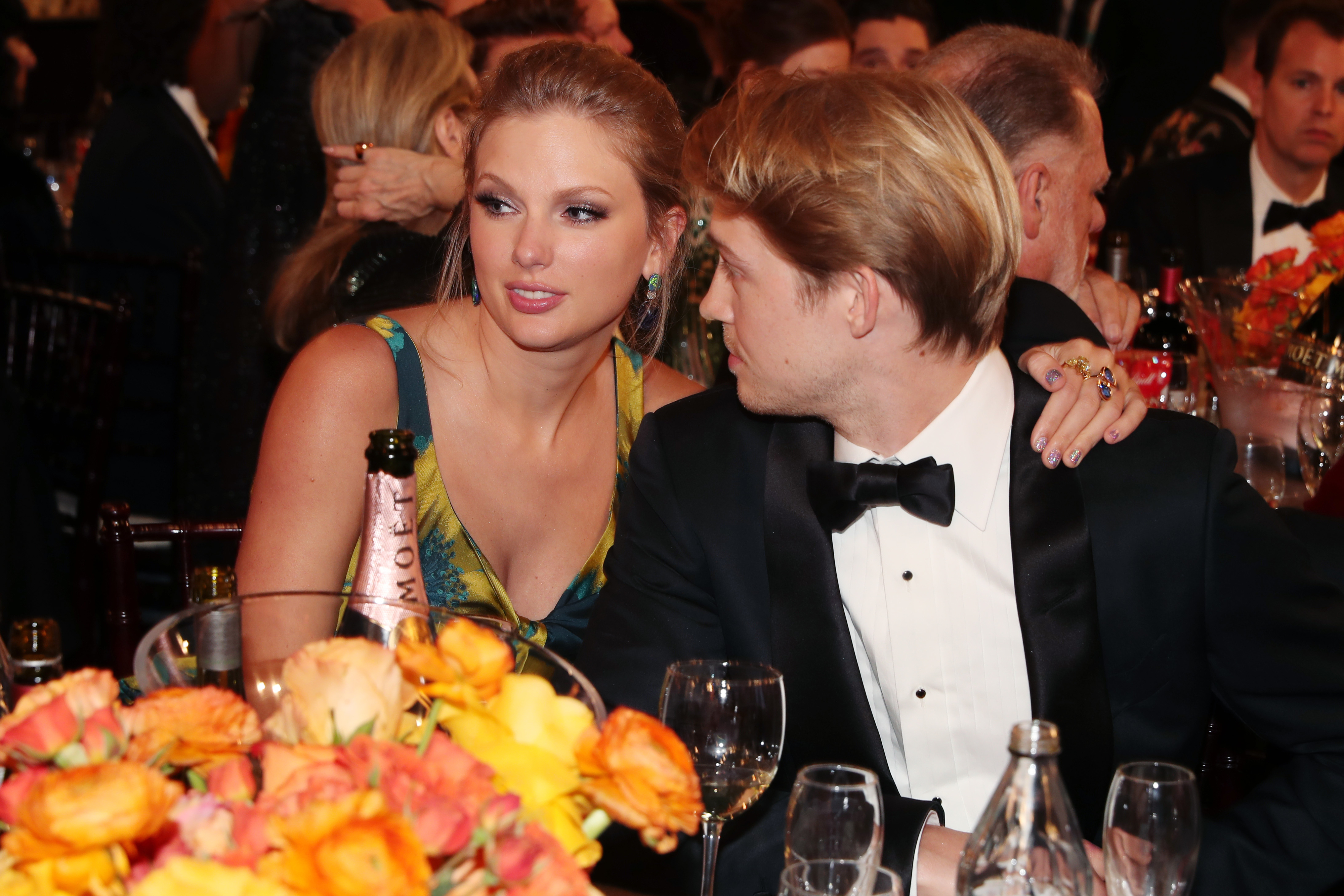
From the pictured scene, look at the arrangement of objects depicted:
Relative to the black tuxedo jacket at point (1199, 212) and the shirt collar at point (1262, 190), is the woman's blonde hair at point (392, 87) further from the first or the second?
the shirt collar at point (1262, 190)

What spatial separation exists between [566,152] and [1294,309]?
160 cm

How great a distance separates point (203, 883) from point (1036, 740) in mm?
543

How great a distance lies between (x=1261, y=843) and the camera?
135 centimetres

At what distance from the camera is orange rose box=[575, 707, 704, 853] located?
2.15 ft

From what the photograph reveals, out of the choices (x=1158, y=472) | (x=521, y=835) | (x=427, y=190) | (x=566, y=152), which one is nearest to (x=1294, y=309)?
(x=1158, y=472)

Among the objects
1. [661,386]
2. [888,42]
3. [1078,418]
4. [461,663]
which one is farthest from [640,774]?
[888,42]

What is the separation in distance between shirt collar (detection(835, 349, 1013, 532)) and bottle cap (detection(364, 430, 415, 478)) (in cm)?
64

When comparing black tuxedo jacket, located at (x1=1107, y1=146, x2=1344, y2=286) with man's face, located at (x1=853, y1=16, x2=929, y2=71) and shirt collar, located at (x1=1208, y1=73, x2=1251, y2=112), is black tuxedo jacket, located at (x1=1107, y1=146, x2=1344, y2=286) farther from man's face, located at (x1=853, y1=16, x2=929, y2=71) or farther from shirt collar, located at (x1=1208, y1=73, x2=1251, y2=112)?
man's face, located at (x1=853, y1=16, x2=929, y2=71)

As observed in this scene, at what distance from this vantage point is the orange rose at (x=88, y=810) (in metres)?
0.57

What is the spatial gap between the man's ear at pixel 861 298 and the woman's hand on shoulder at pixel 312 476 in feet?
2.66

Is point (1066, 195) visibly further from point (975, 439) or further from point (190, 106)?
point (190, 106)

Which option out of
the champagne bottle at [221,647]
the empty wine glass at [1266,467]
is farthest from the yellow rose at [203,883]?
the empty wine glass at [1266,467]

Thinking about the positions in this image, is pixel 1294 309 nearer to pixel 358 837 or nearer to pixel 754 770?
pixel 754 770

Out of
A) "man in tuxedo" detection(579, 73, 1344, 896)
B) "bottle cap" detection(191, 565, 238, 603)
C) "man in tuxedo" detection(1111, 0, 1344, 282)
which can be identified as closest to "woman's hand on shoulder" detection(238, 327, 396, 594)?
"bottle cap" detection(191, 565, 238, 603)
